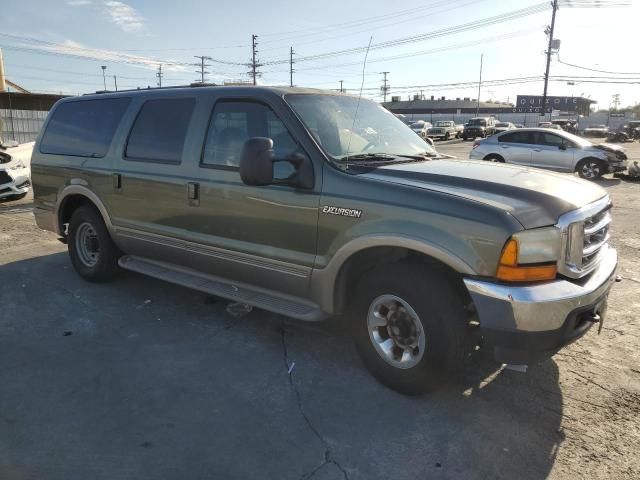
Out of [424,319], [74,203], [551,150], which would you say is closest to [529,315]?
[424,319]

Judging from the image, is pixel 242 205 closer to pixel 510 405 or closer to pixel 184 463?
pixel 184 463

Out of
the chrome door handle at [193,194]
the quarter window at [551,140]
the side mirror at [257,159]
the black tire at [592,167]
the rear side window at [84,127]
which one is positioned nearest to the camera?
the side mirror at [257,159]

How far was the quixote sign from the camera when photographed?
8994cm

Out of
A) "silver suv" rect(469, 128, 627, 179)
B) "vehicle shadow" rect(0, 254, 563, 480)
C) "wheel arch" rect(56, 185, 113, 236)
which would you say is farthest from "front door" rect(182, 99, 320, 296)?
"silver suv" rect(469, 128, 627, 179)

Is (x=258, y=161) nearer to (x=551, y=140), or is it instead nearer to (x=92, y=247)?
(x=92, y=247)

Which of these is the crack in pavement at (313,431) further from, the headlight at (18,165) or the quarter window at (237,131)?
the headlight at (18,165)

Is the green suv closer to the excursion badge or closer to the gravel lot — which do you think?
the excursion badge

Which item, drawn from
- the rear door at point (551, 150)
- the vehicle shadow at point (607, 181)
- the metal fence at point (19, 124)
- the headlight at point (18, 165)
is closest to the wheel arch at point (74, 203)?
the headlight at point (18, 165)

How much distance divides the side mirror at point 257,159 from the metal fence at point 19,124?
74.1 feet

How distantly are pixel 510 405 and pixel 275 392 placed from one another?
149 centimetres

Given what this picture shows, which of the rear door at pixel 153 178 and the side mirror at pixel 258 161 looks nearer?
the side mirror at pixel 258 161

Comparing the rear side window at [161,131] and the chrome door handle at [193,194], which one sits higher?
the rear side window at [161,131]

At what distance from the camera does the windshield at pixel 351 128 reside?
12.0 feet

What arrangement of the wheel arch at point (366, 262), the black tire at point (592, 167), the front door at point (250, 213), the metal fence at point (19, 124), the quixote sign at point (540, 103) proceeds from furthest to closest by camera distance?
the quixote sign at point (540, 103) → the metal fence at point (19, 124) → the black tire at point (592, 167) → the front door at point (250, 213) → the wheel arch at point (366, 262)
